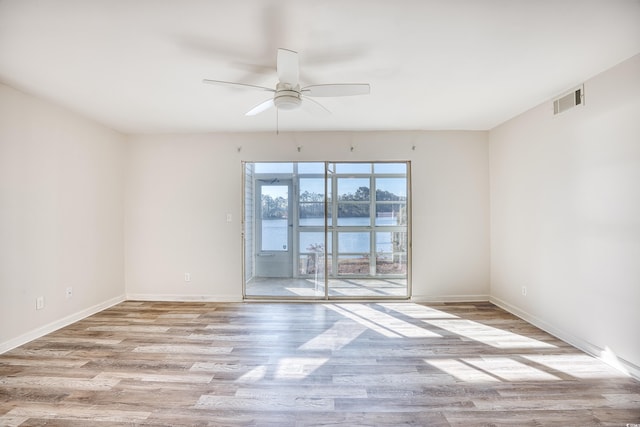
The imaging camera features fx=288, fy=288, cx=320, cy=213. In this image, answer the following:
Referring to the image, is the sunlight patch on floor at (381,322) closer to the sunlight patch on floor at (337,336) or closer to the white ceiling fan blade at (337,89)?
the sunlight patch on floor at (337,336)

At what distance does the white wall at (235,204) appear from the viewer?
13.8 feet

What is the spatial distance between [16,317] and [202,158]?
264 cm

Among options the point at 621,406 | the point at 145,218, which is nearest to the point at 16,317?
the point at 145,218

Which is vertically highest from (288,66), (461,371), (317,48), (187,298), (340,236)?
(317,48)

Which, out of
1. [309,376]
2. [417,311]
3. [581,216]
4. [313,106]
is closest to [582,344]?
[581,216]

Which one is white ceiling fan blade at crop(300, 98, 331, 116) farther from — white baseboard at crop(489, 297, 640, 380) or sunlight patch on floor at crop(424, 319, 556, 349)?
white baseboard at crop(489, 297, 640, 380)

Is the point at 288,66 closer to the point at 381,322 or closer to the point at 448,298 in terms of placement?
the point at 381,322

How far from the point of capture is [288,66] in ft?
6.80

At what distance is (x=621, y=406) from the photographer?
75.6 inches

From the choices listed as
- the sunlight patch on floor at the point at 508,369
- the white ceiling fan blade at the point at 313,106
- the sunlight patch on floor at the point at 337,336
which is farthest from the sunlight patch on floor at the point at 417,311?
the white ceiling fan blade at the point at 313,106

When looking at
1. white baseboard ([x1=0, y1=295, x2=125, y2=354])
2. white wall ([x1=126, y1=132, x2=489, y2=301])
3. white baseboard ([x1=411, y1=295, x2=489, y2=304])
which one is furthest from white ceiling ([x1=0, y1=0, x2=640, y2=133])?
white baseboard ([x1=411, y1=295, x2=489, y2=304])

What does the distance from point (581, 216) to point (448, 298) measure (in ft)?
6.59

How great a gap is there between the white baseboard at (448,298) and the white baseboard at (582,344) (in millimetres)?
408

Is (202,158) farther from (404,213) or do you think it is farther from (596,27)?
(596,27)
